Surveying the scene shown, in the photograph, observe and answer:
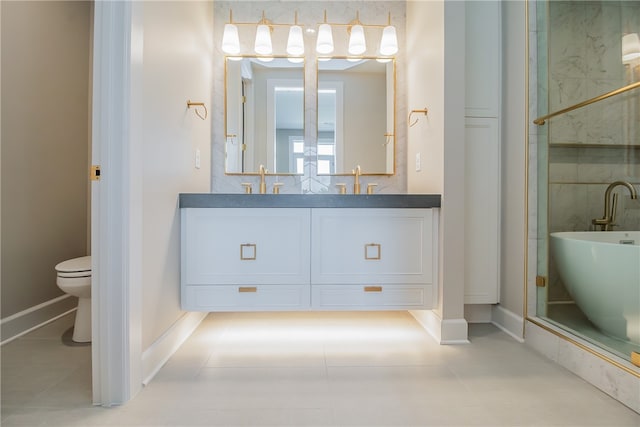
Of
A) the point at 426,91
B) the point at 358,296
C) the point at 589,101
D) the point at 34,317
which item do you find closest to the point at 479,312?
the point at 358,296

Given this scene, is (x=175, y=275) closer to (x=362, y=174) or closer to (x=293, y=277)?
(x=293, y=277)

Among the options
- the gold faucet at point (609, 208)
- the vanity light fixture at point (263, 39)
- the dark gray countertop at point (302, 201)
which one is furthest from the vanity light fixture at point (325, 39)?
the gold faucet at point (609, 208)

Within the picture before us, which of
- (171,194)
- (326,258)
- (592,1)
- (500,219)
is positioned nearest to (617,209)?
(500,219)

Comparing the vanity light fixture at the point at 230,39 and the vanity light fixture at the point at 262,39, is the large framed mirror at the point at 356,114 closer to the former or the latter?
the vanity light fixture at the point at 262,39

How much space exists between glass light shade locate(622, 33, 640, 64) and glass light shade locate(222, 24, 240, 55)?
2.20m

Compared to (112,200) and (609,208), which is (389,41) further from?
(112,200)

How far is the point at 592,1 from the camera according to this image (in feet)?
5.47

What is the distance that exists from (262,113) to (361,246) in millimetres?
1327

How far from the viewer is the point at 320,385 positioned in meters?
1.41

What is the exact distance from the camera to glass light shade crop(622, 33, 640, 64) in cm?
144

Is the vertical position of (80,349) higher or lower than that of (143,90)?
lower

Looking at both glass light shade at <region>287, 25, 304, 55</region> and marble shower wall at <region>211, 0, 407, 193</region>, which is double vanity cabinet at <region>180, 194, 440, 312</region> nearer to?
marble shower wall at <region>211, 0, 407, 193</region>

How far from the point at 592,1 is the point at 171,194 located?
2.34 meters

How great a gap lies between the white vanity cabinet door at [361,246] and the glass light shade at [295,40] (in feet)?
4.41
